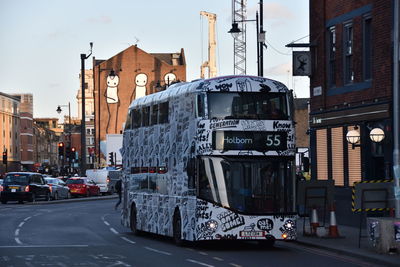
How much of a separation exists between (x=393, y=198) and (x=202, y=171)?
15.1ft

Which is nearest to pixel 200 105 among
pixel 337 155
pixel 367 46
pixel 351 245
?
pixel 351 245

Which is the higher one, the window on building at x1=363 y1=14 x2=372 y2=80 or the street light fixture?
the window on building at x1=363 y1=14 x2=372 y2=80

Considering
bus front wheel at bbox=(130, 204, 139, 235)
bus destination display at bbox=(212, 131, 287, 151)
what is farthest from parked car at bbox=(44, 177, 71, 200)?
bus destination display at bbox=(212, 131, 287, 151)

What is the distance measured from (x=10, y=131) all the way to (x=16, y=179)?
127 m

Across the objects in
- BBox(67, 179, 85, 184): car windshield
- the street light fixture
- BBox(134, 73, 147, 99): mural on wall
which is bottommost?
BBox(67, 179, 85, 184): car windshield

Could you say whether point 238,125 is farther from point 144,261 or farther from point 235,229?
point 144,261

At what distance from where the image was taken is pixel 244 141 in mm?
24484

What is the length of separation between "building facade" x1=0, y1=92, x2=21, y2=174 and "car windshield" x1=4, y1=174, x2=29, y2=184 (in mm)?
112956

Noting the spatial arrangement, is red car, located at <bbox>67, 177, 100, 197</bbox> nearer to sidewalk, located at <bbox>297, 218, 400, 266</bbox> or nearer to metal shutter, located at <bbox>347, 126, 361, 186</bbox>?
metal shutter, located at <bbox>347, 126, 361, 186</bbox>

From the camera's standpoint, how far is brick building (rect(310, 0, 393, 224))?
3000 cm

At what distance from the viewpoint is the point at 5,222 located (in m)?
39.1

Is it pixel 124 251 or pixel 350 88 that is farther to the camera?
pixel 350 88

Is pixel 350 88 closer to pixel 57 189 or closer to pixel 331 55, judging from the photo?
pixel 331 55

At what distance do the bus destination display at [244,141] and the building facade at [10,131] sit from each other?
499 ft
